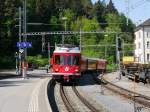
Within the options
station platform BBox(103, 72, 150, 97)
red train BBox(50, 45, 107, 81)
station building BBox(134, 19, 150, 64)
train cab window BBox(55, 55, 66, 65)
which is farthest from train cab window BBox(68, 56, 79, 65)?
station building BBox(134, 19, 150, 64)

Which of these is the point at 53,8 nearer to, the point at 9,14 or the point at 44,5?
the point at 44,5

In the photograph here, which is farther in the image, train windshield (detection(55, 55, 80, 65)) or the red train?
train windshield (detection(55, 55, 80, 65))

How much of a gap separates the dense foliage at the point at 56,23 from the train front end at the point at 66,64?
67.1m

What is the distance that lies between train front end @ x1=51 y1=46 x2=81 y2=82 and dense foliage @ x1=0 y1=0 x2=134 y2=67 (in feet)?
220

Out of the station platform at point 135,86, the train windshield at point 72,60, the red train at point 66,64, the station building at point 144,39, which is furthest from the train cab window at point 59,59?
the station building at point 144,39

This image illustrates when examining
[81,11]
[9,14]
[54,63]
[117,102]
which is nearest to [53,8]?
[81,11]

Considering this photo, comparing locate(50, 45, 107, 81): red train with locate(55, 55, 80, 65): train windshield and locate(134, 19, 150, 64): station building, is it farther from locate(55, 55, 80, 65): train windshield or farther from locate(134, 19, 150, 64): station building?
locate(134, 19, 150, 64): station building

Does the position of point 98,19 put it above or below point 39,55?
above

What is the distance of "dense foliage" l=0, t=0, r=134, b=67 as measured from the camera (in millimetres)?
114006

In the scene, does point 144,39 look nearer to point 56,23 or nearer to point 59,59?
point 56,23

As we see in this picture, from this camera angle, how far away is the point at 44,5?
157875 mm

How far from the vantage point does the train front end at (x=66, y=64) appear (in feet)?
141

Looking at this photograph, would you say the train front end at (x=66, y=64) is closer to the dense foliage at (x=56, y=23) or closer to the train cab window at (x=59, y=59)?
the train cab window at (x=59, y=59)

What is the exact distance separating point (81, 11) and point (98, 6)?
7645mm
